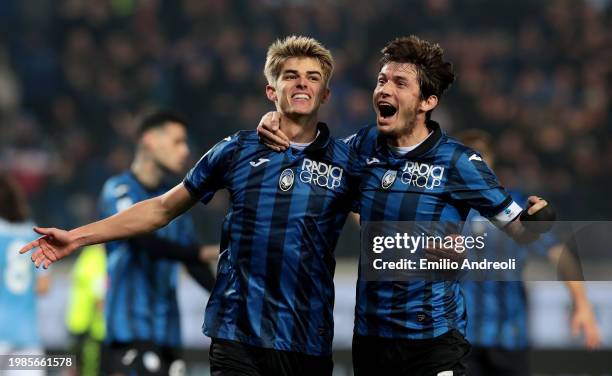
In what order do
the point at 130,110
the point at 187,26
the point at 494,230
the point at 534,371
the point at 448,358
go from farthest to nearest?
the point at 187,26
the point at 130,110
the point at 534,371
the point at 494,230
the point at 448,358

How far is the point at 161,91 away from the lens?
13.4m

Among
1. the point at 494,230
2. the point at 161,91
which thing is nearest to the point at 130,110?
the point at 161,91

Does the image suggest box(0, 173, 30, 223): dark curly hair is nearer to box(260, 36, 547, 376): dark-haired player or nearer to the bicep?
the bicep

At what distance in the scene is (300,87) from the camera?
4.65m

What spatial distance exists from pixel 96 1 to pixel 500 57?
510 cm

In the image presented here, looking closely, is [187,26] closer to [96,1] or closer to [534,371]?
[96,1]

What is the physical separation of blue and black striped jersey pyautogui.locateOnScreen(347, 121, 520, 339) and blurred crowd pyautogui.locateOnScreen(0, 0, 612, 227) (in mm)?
7224

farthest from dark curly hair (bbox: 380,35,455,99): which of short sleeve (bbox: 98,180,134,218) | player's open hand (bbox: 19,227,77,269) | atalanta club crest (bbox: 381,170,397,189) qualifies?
short sleeve (bbox: 98,180,134,218)

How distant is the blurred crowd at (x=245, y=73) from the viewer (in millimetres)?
12266

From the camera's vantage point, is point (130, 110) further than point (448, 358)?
Yes

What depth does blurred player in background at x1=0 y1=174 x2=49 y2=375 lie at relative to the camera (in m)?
7.16

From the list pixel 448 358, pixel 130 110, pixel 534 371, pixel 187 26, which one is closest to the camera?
pixel 448 358

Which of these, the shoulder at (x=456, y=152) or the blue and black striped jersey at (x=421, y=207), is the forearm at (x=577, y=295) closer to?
the blue and black striped jersey at (x=421, y=207)

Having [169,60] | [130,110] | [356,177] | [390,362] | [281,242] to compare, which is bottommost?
[390,362]
